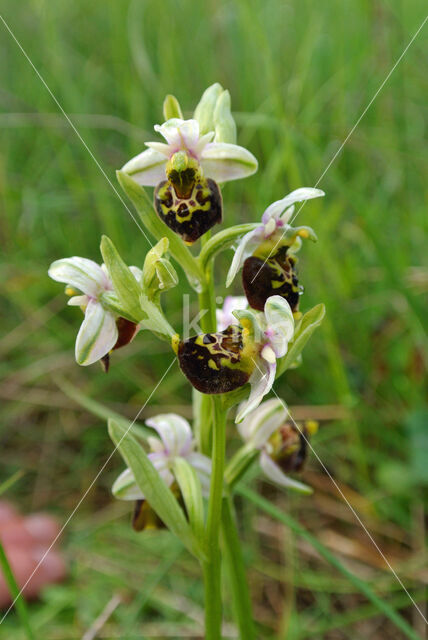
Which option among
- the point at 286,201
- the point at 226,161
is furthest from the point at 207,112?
the point at 286,201

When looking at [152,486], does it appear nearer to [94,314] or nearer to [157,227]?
[94,314]

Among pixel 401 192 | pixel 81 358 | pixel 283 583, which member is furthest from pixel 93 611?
pixel 401 192

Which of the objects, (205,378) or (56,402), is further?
(56,402)

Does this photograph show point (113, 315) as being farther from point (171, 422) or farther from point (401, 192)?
point (401, 192)

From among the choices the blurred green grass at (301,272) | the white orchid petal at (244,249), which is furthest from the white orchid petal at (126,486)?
the blurred green grass at (301,272)

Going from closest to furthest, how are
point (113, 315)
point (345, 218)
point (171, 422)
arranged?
point (113, 315), point (171, 422), point (345, 218)

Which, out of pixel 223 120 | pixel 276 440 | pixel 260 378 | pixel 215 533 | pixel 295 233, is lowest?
pixel 215 533

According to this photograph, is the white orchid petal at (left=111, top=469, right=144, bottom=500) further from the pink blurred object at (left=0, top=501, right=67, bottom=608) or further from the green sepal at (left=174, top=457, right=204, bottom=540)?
the pink blurred object at (left=0, top=501, right=67, bottom=608)
